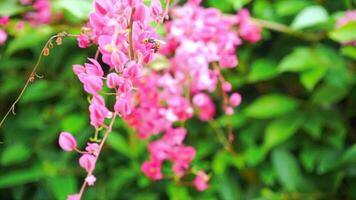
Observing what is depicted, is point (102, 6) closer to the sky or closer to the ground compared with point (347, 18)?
closer to the sky

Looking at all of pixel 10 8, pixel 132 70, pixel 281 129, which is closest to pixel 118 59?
pixel 132 70

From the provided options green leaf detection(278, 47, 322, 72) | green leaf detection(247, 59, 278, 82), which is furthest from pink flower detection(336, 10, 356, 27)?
green leaf detection(247, 59, 278, 82)

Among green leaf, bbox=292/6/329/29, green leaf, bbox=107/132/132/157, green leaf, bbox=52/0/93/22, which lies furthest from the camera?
green leaf, bbox=107/132/132/157

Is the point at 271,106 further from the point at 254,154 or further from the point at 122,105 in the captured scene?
the point at 122,105

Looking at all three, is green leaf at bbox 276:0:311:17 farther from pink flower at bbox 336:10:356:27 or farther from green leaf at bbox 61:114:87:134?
green leaf at bbox 61:114:87:134

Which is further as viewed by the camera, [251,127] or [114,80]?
[251,127]

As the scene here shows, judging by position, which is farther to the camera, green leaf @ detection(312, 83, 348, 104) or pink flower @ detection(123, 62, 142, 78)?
green leaf @ detection(312, 83, 348, 104)
